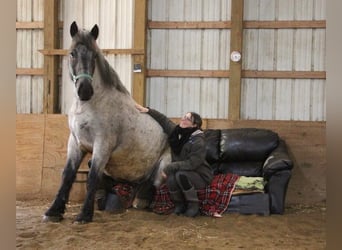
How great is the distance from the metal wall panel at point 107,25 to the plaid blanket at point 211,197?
1716 mm

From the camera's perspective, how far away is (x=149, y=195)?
3.73 metres

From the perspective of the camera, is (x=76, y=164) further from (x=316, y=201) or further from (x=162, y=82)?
(x=316, y=201)

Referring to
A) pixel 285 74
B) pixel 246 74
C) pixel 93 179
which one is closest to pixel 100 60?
pixel 93 179

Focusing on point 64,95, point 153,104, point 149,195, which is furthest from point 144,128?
point 64,95

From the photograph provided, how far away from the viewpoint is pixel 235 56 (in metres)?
4.67

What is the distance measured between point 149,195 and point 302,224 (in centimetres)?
137

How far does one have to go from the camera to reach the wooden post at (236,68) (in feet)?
15.3

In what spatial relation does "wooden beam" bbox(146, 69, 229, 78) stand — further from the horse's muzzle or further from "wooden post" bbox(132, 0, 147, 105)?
the horse's muzzle

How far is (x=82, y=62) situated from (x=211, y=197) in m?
1.59

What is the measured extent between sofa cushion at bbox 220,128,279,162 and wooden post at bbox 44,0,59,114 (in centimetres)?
228

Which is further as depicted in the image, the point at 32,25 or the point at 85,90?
the point at 32,25

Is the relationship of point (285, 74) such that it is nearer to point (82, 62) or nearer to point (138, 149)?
point (138, 149)

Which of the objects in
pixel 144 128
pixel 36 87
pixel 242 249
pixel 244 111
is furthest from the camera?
pixel 36 87

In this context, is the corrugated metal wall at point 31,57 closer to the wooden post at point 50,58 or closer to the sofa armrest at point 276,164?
the wooden post at point 50,58
